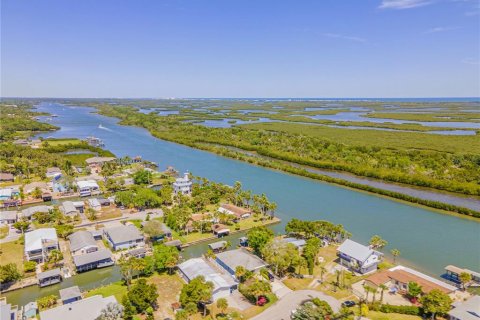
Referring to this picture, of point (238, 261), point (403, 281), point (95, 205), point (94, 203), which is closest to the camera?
point (403, 281)

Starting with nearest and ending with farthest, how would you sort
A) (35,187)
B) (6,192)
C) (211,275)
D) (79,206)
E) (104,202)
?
(211,275) < (79,206) < (104,202) < (6,192) < (35,187)

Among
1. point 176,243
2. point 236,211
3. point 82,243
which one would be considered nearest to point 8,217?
point 82,243

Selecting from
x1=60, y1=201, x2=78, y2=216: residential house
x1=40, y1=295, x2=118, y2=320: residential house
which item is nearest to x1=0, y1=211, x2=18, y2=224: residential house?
x1=60, y1=201, x2=78, y2=216: residential house

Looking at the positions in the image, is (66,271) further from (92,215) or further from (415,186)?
(415,186)

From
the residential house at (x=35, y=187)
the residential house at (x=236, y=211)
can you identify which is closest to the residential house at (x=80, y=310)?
the residential house at (x=236, y=211)

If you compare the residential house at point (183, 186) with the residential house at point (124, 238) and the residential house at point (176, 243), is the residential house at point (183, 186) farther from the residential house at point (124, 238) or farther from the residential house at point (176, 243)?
the residential house at point (176, 243)

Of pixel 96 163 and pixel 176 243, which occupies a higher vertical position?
pixel 96 163

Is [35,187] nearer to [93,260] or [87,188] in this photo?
[87,188]

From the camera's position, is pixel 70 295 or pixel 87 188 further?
pixel 87 188
